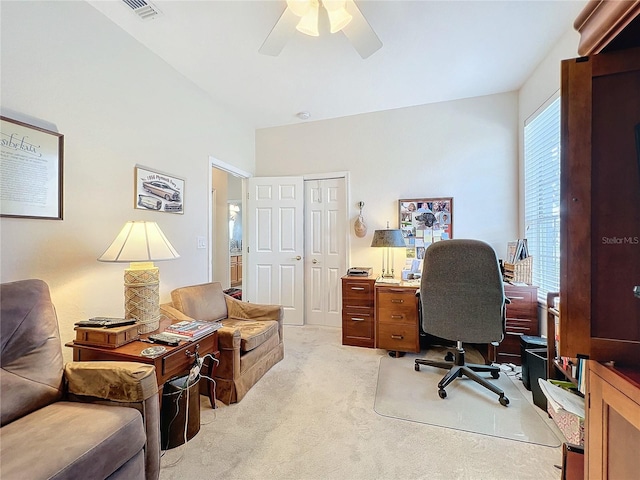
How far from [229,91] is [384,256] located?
254cm

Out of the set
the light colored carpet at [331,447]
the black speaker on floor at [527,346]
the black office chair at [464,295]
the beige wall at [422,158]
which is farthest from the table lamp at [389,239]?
the light colored carpet at [331,447]

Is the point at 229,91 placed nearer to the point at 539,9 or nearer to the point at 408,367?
the point at 539,9

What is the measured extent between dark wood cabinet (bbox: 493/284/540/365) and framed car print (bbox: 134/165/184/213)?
310 cm

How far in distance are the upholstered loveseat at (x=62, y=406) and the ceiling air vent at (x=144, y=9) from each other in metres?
1.78

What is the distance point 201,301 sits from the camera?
2404 millimetres

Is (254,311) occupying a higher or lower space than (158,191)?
lower

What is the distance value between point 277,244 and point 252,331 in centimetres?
164

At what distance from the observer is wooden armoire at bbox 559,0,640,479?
0.71m

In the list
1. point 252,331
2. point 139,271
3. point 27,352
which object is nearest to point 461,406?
point 252,331

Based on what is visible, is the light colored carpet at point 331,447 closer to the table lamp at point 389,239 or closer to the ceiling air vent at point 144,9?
the table lamp at point 389,239

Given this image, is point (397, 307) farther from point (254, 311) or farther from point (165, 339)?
point (165, 339)

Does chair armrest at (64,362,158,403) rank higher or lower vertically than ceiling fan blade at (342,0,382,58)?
lower

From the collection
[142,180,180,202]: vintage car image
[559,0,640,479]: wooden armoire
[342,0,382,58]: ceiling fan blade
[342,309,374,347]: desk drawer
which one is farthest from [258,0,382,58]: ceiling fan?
[342,309,374,347]: desk drawer

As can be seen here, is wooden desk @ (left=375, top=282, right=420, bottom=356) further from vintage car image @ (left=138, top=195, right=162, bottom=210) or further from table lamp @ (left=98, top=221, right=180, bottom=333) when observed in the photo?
vintage car image @ (left=138, top=195, right=162, bottom=210)
